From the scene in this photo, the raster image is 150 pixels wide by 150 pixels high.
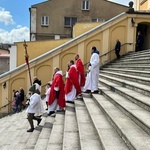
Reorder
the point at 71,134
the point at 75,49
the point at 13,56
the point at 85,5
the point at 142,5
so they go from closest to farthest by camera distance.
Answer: the point at 71,134 → the point at 75,49 → the point at 13,56 → the point at 142,5 → the point at 85,5

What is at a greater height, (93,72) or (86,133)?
(93,72)

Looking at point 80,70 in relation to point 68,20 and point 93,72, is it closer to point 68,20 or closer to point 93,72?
point 93,72

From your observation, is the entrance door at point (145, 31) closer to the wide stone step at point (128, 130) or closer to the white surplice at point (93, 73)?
the white surplice at point (93, 73)

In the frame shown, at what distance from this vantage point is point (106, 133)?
13.9 feet

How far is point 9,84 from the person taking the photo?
44.9 ft

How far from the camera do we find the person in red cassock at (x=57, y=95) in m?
7.64

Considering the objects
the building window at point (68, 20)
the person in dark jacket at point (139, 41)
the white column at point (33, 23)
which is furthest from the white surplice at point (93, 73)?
the building window at point (68, 20)

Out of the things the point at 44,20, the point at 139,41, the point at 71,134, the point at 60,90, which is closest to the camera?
the point at 71,134

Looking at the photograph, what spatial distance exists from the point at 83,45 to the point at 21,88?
5.14 m

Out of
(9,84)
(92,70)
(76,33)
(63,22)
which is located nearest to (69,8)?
(63,22)

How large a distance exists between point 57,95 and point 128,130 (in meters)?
4.07

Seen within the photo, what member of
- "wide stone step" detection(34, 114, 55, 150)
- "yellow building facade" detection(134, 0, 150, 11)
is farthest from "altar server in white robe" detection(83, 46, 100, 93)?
"yellow building facade" detection(134, 0, 150, 11)

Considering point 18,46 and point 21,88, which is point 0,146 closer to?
point 21,88

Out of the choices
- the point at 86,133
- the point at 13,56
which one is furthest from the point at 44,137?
the point at 13,56
